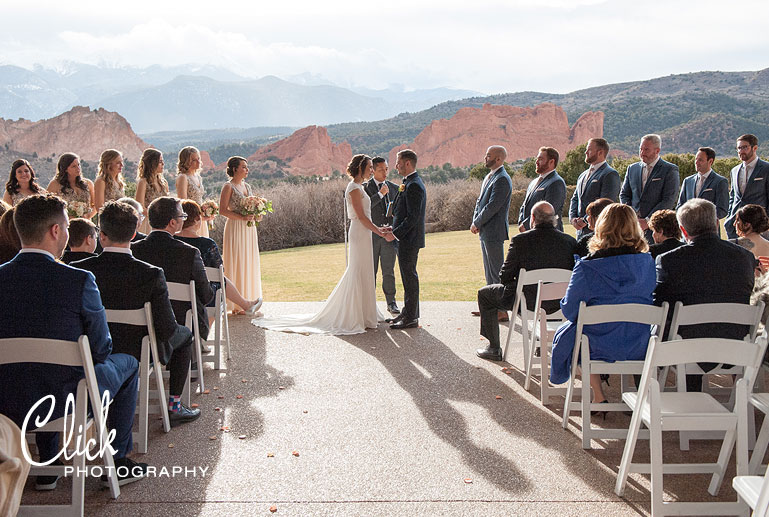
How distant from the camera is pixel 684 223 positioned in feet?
13.7

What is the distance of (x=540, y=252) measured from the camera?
5.32m

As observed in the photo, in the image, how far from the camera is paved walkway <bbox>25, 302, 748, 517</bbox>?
320 cm

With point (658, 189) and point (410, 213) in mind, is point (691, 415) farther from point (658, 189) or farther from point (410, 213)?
point (658, 189)

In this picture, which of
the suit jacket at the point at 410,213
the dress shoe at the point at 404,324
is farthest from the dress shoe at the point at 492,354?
the suit jacket at the point at 410,213

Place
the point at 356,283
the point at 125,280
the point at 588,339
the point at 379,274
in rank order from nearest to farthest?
the point at 125,280
the point at 588,339
the point at 356,283
the point at 379,274

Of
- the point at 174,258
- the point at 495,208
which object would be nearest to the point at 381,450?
the point at 174,258

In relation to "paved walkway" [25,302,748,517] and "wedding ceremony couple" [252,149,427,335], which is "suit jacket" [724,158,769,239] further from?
"wedding ceremony couple" [252,149,427,335]

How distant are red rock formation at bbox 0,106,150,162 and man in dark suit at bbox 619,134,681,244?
63441 millimetres

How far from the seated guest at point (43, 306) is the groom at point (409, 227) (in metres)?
4.37

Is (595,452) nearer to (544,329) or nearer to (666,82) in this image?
(544,329)

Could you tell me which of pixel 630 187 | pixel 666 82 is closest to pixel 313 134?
pixel 666 82

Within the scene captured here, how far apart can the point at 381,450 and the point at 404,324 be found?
3360mm

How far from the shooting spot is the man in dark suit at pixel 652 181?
719 cm

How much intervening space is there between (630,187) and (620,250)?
148 inches
